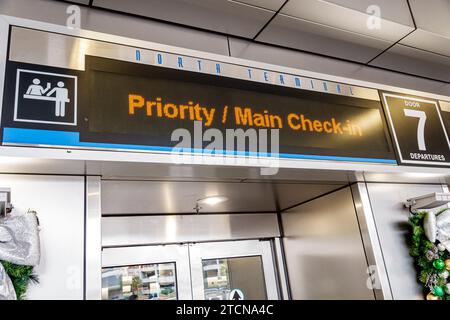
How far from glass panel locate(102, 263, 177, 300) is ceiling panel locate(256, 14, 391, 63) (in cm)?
110

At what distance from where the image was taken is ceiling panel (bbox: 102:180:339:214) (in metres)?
1.33

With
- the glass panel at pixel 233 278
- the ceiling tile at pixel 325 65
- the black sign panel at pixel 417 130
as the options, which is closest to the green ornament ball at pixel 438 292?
the black sign panel at pixel 417 130

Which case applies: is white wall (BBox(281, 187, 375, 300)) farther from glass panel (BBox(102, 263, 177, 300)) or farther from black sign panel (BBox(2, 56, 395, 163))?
glass panel (BBox(102, 263, 177, 300))

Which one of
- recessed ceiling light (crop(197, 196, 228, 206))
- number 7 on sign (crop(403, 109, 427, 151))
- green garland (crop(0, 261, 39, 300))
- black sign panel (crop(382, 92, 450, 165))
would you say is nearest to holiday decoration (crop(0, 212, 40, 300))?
green garland (crop(0, 261, 39, 300))

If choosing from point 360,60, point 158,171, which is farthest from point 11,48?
point 360,60

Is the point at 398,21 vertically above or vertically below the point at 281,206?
above

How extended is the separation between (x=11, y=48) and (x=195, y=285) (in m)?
1.22

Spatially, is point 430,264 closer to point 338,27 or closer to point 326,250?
point 326,250

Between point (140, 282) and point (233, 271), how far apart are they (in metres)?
0.46

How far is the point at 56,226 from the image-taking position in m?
0.91

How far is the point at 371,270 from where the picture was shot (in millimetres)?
1393

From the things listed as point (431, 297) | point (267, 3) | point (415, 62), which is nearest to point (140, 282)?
point (431, 297)

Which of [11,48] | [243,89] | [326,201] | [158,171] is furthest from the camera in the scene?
[326,201]
